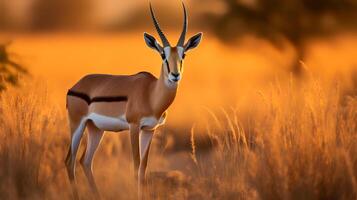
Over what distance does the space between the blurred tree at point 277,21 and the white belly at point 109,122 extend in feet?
60.5

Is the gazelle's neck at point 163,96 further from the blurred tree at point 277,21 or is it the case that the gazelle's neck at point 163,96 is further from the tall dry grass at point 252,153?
the blurred tree at point 277,21

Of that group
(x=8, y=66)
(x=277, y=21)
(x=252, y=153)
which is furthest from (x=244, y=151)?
(x=277, y=21)

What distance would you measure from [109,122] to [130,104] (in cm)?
40

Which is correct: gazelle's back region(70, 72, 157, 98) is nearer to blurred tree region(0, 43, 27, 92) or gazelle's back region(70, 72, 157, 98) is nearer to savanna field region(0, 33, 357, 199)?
savanna field region(0, 33, 357, 199)

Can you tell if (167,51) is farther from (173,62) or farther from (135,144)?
(135,144)

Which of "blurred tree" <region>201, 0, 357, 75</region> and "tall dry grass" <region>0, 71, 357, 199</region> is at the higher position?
"blurred tree" <region>201, 0, 357, 75</region>

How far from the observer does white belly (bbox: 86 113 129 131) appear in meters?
9.82

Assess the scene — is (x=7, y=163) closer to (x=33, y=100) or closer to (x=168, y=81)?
(x=33, y=100)

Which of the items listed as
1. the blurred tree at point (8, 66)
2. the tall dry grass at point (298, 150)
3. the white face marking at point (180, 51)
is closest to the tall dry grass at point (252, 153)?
the tall dry grass at point (298, 150)

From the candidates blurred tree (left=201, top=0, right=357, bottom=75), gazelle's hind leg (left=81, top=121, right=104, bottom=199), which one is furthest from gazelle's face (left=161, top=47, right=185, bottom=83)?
blurred tree (left=201, top=0, right=357, bottom=75)

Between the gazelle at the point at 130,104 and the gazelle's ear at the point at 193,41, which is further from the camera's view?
the gazelle's ear at the point at 193,41

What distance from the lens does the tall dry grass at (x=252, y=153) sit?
810cm

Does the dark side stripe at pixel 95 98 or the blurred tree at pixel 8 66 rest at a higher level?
the blurred tree at pixel 8 66

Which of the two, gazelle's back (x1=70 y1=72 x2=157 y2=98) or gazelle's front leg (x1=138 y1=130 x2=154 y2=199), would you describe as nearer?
gazelle's front leg (x1=138 y1=130 x2=154 y2=199)
